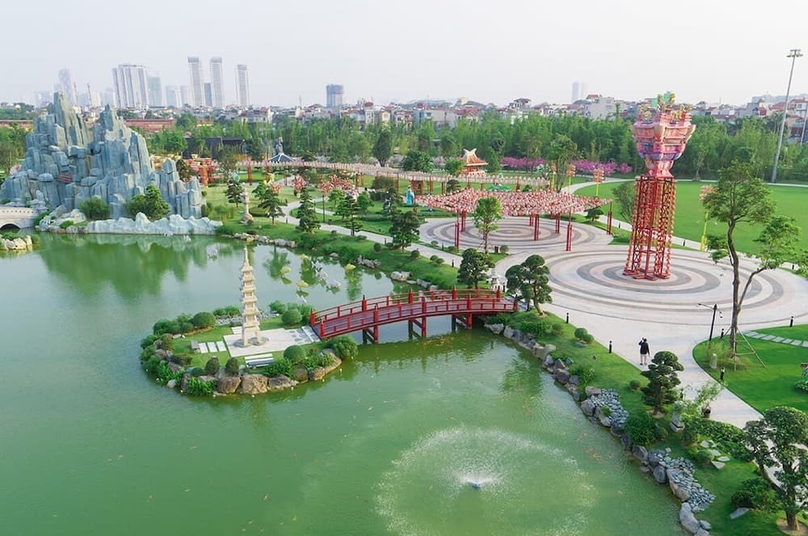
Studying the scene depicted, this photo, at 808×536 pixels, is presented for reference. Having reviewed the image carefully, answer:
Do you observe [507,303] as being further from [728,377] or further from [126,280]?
[126,280]

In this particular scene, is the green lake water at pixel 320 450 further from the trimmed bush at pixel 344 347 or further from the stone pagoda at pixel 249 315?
the stone pagoda at pixel 249 315

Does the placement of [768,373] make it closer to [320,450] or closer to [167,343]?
[320,450]

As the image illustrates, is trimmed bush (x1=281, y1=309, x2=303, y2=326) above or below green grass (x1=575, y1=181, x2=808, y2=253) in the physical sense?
below

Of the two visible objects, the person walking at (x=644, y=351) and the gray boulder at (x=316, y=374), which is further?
the gray boulder at (x=316, y=374)

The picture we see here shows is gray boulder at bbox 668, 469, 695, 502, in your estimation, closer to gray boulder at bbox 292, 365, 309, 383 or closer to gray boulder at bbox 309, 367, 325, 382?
gray boulder at bbox 309, 367, 325, 382

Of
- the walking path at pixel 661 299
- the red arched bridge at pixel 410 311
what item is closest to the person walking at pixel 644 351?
the walking path at pixel 661 299

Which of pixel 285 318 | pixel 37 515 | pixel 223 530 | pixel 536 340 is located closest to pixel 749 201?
pixel 536 340

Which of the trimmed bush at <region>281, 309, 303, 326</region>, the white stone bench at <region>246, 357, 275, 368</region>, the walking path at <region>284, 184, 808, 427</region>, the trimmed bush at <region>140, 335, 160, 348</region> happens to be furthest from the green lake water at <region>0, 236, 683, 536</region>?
the walking path at <region>284, 184, 808, 427</region>
